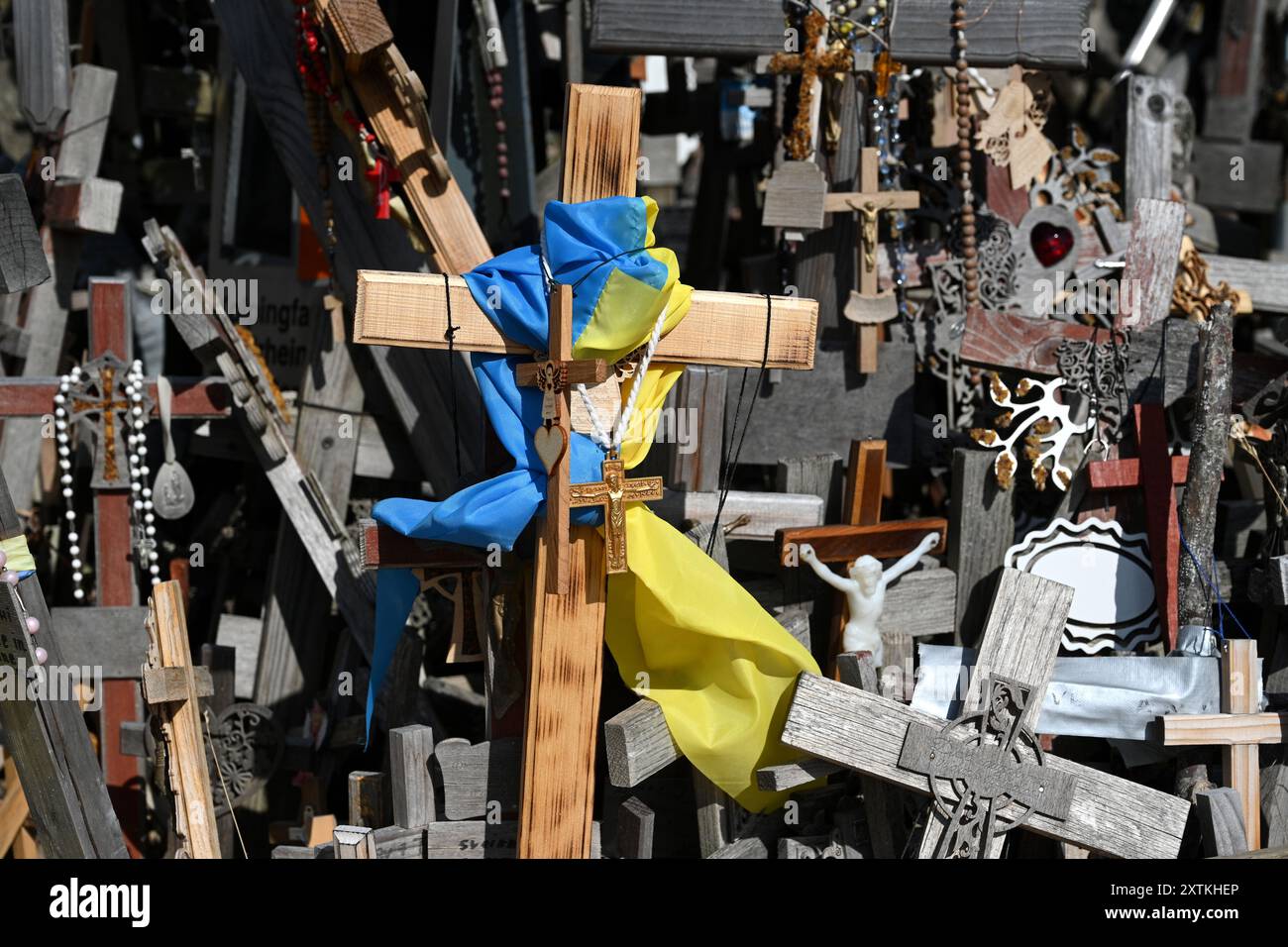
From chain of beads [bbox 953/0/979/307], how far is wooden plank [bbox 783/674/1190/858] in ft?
6.07

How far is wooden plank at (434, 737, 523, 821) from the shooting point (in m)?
4.39

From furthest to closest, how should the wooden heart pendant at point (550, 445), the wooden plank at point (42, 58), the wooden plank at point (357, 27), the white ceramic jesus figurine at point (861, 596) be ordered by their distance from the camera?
the wooden plank at point (42, 58)
the wooden plank at point (357, 27)
the white ceramic jesus figurine at point (861, 596)
the wooden heart pendant at point (550, 445)

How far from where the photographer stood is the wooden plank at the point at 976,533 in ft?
16.2

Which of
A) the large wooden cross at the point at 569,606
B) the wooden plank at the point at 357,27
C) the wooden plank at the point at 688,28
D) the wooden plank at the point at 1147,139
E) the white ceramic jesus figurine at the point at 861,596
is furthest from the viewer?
the wooden plank at the point at 1147,139

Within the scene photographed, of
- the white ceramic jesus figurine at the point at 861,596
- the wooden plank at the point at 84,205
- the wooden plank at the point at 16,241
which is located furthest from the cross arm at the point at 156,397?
the white ceramic jesus figurine at the point at 861,596

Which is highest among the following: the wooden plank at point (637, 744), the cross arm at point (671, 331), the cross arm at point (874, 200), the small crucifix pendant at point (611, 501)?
the cross arm at point (874, 200)

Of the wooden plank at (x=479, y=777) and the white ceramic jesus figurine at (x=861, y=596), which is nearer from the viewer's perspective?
the wooden plank at (x=479, y=777)

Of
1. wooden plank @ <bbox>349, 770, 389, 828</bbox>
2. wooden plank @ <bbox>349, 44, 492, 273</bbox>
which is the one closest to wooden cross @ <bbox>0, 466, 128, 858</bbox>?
wooden plank @ <bbox>349, 770, 389, 828</bbox>

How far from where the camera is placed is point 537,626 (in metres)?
4.12

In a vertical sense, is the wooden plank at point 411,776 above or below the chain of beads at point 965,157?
below

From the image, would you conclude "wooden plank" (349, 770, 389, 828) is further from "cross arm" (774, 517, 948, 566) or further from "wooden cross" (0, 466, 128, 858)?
"cross arm" (774, 517, 948, 566)

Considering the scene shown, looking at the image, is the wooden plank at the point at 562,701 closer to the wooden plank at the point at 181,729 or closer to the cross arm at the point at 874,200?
the wooden plank at the point at 181,729

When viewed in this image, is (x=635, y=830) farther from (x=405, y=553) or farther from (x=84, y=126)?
(x=84, y=126)

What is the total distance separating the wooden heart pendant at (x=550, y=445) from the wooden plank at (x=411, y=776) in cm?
95
